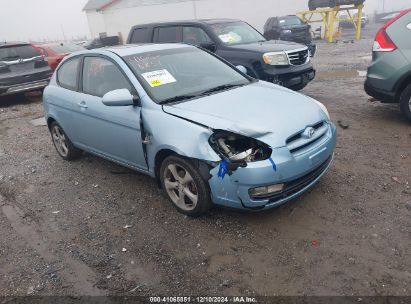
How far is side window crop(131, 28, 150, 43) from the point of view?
8258 mm

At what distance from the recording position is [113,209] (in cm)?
396

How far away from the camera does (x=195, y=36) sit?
7660mm

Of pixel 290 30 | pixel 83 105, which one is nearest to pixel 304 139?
pixel 83 105

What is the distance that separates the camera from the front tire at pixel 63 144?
5.20 meters

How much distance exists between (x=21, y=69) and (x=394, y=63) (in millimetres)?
9093

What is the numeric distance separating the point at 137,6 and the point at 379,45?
28.9 m

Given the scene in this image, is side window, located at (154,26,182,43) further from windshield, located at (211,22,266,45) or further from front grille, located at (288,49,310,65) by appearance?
front grille, located at (288,49,310,65)

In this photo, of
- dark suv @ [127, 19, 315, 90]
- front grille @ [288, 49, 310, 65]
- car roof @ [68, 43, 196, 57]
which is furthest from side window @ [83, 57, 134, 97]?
front grille @ [288, 49, 310, 65]

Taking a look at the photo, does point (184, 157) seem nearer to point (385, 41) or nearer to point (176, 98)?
point (176, 98)

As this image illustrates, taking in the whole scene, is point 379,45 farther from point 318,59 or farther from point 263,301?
point 318,59

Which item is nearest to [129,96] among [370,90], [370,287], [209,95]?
[209,95]

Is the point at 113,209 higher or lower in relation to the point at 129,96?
→ lower

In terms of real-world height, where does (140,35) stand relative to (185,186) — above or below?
above

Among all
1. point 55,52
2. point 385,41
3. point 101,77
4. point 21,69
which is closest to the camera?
point 101,77
